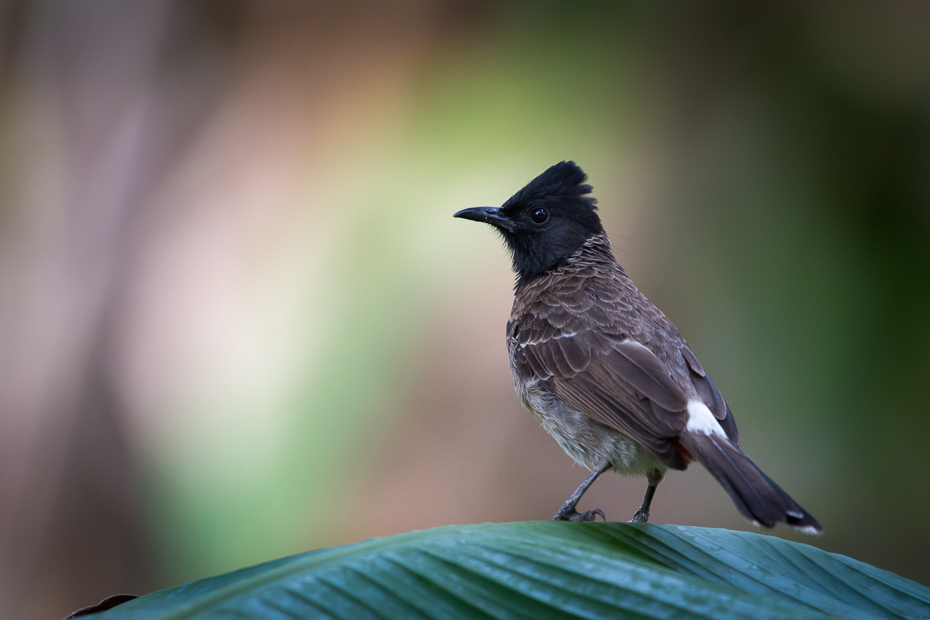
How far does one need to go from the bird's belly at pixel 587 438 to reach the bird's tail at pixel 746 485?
11.5 inches

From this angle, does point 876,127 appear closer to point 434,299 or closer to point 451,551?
point 434,299

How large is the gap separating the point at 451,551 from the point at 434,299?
3.86 meters

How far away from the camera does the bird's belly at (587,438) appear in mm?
2420

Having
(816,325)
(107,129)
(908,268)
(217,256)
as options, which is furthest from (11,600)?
(908,268)

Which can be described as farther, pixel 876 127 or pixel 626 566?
pixel 876 127

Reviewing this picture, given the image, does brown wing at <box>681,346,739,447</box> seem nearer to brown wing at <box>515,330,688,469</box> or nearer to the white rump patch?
the white rump patch

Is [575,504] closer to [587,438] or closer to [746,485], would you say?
[587,438]

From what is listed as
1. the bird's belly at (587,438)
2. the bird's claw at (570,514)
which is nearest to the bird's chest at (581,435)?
the bird's belly at (587,438)

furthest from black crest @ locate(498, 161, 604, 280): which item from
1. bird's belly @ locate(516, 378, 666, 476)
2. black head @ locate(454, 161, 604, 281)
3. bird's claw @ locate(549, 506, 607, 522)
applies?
bird's claw @ locate(549, 506, 607, 522)

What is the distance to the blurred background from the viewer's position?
193 inches

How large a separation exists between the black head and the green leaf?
195 cm

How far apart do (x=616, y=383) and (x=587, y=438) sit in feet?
0.89

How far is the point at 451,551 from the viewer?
121 centimetres

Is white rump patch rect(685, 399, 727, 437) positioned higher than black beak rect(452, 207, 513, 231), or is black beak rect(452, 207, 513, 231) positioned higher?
black beak rect(452, 207, 513, 231)
